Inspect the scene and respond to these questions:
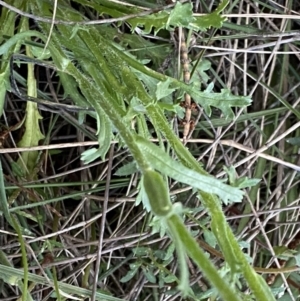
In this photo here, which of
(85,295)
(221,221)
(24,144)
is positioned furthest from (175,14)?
(85,295)

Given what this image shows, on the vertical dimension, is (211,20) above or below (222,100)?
above

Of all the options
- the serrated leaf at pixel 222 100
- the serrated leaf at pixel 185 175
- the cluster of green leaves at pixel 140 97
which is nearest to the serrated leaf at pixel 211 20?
the cluster of green leaves at pixel 140 97

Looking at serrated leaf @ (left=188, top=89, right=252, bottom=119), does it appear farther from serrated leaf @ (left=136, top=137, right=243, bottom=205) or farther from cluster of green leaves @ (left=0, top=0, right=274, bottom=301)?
serrated leaf @ (left=136, top=137, right=243, bottom=205)

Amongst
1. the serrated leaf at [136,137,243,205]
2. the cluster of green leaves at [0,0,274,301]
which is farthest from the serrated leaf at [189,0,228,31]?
the serrated leaf at [136,137,243,205]

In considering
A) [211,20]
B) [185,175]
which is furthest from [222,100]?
[185,175]

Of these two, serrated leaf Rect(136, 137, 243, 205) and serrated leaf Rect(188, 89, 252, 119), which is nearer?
serrated leaf Rect(136, 137, 243, 205)

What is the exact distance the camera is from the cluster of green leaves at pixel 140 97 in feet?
2.40

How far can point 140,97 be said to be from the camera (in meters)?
0.94

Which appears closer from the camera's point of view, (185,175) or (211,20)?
(185,175)

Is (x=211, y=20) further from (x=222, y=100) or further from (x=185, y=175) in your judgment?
(x=185, y=175)

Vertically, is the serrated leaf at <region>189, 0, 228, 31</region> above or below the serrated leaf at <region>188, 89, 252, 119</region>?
above

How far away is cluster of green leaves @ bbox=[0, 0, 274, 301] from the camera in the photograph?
73 cm

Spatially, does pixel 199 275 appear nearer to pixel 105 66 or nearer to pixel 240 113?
pixel 240 113

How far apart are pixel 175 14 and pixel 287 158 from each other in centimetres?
57
